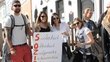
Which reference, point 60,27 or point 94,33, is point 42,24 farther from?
point 94,33

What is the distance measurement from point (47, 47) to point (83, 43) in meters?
0.86

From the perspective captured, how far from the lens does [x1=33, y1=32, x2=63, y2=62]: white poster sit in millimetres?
9539

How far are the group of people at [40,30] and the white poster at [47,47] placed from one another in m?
0.16

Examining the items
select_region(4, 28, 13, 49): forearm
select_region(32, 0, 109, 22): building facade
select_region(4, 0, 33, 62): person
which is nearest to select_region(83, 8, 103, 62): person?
select_region(4, 0, 33, 62): person

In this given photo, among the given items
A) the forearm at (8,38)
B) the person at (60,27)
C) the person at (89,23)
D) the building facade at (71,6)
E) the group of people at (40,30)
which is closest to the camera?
the forearm at (8,38)

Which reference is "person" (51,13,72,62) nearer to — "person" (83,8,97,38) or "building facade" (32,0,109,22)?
"person" (83,8,97,38)

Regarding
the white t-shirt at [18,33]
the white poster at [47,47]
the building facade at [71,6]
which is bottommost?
the white poster at [47,47]

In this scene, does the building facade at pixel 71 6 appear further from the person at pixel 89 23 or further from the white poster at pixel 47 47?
the white poster at pixel 47 47

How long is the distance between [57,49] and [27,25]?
931 millimetres

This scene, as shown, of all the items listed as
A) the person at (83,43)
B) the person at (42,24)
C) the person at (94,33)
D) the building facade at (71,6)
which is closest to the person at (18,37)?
the person at (42,24)

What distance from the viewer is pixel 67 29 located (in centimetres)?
998

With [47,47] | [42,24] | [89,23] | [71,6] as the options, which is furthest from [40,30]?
[71,6]

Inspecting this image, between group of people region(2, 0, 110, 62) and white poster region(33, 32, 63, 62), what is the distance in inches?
6.3

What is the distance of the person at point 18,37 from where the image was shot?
9023 mm
